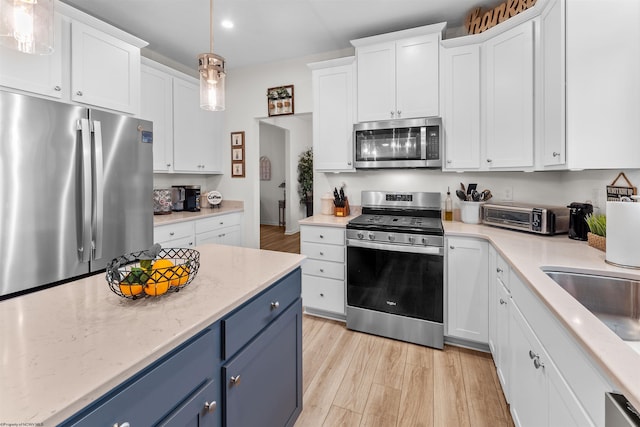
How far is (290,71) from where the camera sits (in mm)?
3631

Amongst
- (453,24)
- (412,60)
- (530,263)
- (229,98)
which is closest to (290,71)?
(229,98)

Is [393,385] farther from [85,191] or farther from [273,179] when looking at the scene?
[273,179]

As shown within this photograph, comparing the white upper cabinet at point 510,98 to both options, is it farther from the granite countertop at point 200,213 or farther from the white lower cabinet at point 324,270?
the granite countertop at point 200,213

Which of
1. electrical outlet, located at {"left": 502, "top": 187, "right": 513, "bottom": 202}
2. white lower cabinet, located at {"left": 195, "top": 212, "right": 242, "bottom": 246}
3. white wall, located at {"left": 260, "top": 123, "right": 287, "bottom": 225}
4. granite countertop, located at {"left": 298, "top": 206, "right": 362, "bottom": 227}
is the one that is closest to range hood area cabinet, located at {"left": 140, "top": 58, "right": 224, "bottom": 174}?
white lower cabinet, located at {"left": 195, "top": 212, "right": 242, "bottom": 246}

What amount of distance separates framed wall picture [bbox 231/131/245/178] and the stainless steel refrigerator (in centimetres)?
160

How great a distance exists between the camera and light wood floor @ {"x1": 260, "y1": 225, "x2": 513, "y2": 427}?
1708 mm

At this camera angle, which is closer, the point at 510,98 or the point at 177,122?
the point at 510,98

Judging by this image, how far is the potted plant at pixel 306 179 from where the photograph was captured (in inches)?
269

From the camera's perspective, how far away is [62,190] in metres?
1.92

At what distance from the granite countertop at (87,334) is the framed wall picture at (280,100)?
2.81m

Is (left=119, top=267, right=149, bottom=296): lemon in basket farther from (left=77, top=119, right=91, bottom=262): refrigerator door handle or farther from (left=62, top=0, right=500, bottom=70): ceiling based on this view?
(left=62, top=0, right=500, bottom=70): ceiling

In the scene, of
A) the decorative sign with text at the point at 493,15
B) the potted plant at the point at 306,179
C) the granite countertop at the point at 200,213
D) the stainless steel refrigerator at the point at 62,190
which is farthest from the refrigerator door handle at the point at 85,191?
the potted plant at the point at 306,179

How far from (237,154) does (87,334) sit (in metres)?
3.47

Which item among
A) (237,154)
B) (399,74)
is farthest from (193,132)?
(399,74)
